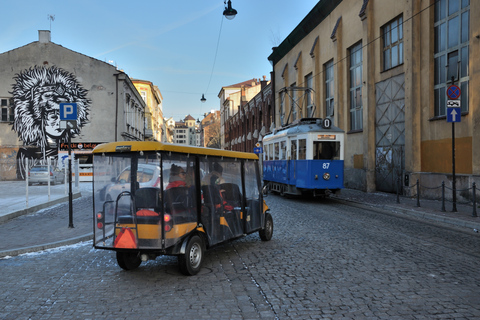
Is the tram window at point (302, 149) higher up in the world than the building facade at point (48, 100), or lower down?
lower down

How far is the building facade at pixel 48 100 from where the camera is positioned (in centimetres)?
3359

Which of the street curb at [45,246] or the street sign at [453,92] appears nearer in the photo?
the street curb at [45,246]

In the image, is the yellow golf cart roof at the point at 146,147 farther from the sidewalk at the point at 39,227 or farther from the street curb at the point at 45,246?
the sidewalk at the point at 39,227

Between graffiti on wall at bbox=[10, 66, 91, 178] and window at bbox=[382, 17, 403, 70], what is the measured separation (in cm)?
2502

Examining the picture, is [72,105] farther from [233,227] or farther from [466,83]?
[466,83]

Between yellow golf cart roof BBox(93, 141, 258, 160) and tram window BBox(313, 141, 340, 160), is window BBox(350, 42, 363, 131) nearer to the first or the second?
tram window BBox(313, 141, 340, 160)

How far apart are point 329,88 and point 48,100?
75.4 feet

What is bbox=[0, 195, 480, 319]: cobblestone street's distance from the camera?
4.41 metres

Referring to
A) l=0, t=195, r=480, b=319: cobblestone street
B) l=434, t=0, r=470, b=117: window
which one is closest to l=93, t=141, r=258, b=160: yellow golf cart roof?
l=0, t=195, r=480, b=319: cobblestone street

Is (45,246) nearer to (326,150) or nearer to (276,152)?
(326,150)

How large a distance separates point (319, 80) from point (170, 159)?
2326cm

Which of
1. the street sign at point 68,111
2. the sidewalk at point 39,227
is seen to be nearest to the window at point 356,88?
the sidewalk at point 39,227

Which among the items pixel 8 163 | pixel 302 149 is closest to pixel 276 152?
pixel 302 149

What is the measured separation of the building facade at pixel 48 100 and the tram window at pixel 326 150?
75.2 ft
